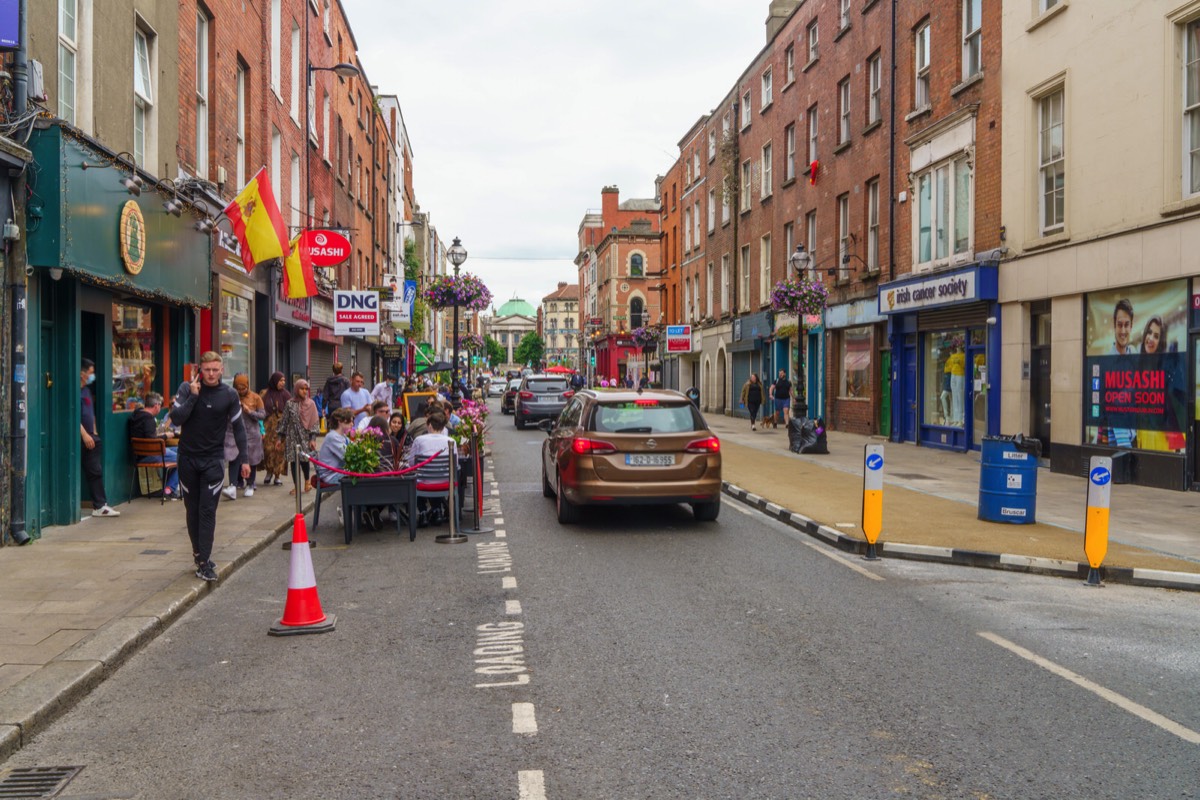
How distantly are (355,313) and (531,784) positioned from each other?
63.4 feet

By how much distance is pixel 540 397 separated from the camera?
30094 millimetres

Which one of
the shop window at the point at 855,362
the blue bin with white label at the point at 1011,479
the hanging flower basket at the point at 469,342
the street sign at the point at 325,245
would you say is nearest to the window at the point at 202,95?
the street sign at the point at 325,245

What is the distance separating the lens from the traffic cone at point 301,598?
252 inches

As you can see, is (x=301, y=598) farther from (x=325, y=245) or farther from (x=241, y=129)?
(x=325, y=245)

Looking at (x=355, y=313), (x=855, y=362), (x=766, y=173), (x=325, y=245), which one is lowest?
(x=855, y=362)

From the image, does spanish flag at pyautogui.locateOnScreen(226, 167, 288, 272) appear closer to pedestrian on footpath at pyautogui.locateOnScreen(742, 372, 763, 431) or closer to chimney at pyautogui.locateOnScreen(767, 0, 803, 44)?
pedestrian on footpath at pyautogui.locateOnScreen(742, 372, 763, 431)

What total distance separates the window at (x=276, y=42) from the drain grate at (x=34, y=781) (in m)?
17.8

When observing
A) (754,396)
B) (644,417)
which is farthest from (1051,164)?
(754,396)

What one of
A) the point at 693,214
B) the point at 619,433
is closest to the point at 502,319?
the point at 693,214

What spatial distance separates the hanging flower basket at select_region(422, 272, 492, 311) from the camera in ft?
82.2

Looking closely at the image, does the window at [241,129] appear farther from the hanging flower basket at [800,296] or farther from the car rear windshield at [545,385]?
the car rear windshield at [545,385]

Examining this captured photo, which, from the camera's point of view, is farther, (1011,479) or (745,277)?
(745,277)

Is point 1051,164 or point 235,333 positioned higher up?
point 1051,164

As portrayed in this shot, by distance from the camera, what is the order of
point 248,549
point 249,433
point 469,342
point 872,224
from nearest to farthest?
point 248,549, point 249,433, point 872,224, point 469,342
